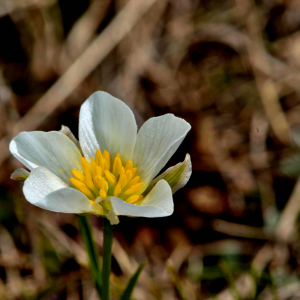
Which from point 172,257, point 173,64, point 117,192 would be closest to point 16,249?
point 172,257

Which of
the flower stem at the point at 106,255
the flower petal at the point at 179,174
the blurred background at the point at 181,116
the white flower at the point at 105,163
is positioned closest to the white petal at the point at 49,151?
the white flower at the point at 105,163

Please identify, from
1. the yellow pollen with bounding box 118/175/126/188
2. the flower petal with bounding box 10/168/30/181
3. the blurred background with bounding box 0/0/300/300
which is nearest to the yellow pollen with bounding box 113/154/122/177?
the yellow pollen with bounding box 118/175/126/188

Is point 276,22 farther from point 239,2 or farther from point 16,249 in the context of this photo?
point 16,249

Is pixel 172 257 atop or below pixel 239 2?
below

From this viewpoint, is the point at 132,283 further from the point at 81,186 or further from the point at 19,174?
the point at 19,174

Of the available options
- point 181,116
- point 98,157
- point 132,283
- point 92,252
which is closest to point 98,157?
point 98,157

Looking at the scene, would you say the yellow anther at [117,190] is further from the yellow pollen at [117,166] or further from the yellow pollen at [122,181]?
the yellow pollen at [117,166]

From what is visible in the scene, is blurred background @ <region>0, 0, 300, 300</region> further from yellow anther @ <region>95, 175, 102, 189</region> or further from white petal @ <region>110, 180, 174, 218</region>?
white petal @ <region>110, 180, 174, 218</region>
